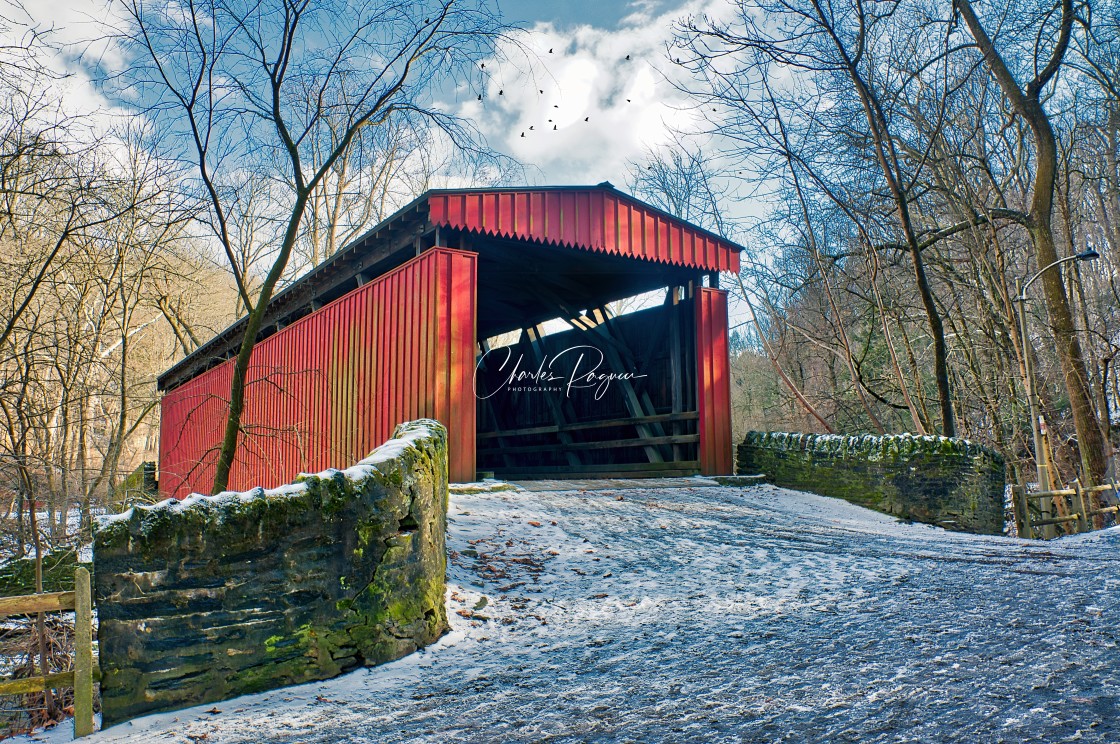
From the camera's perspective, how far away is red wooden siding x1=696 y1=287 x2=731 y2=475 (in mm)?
10422

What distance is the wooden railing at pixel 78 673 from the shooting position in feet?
10.3

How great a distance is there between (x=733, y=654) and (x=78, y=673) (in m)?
2.95

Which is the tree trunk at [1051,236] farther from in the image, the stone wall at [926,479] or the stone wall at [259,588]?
the stone wall at [259,588]

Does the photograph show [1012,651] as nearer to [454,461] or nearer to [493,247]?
[454,461]

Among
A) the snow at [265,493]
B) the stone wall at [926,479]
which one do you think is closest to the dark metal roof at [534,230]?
the stone wall at [926,479]

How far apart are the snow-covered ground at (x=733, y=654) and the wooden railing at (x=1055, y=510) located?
14.4 ft

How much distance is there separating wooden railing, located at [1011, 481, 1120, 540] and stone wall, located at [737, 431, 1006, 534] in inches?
68.9

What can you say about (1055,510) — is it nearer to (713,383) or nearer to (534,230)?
(713,383)

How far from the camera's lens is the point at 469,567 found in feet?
16.9

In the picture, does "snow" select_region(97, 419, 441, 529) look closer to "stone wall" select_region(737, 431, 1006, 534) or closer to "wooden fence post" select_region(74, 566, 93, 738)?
"wooden fence post" select_region(74, 566, 93, 738)

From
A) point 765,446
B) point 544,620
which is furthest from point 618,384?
point 544,620

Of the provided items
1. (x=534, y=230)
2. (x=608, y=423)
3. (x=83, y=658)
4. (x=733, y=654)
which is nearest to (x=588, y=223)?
(x=534, y=230)

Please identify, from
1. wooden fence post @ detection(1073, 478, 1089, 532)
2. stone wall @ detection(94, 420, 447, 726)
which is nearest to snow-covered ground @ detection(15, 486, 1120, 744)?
stone wall @ detection(94, 420, 447, 726)

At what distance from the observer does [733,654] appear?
11.0 ft
